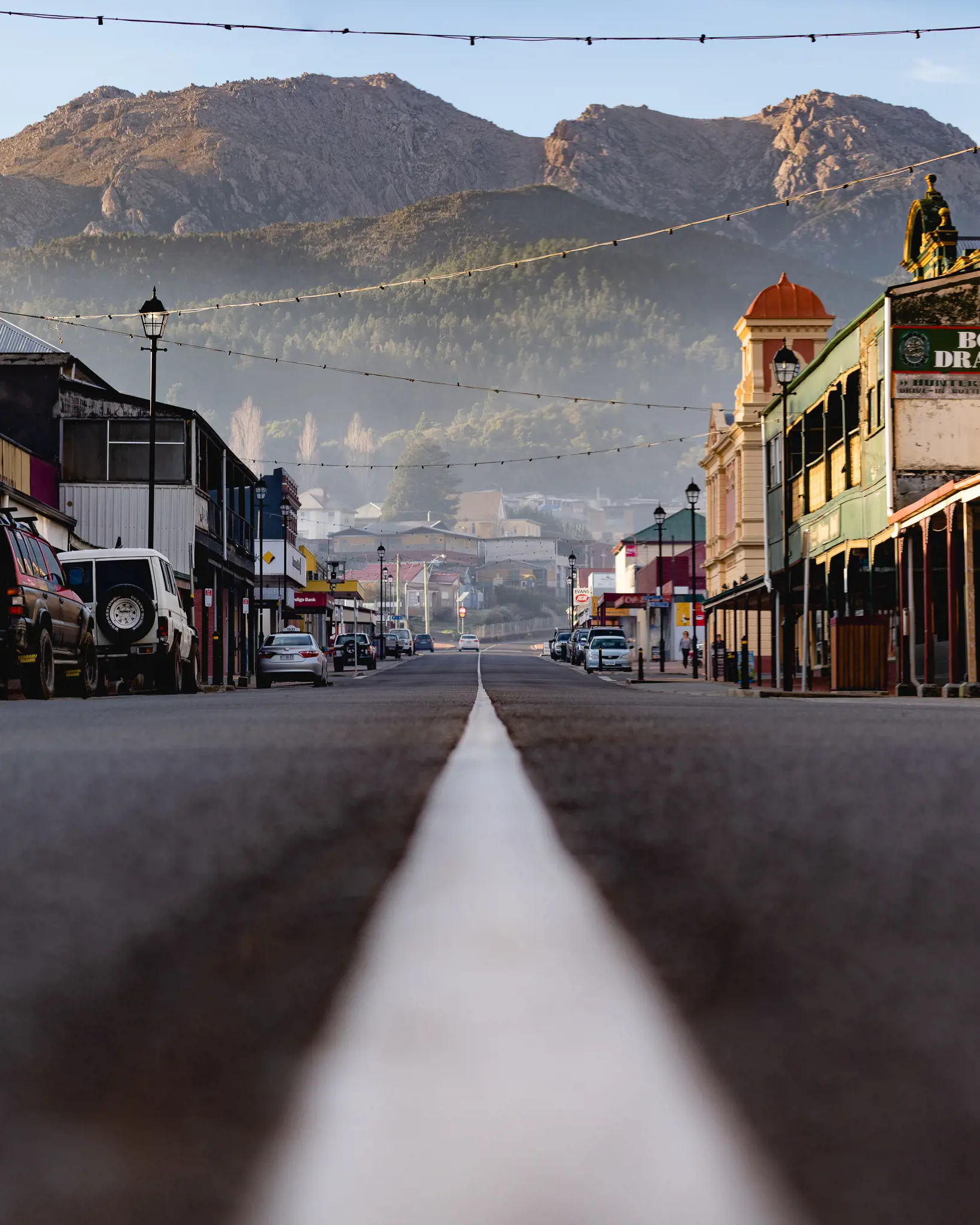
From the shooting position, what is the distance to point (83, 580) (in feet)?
97.5

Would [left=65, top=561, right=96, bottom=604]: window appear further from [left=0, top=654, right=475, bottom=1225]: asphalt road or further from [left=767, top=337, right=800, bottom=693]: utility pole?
[left=0, top=654, right=475, bottom=1225]: asphalt road

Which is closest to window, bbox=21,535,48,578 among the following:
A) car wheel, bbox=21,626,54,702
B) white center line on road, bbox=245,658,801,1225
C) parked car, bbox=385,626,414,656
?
car wheel, bbox=21,626,54,702

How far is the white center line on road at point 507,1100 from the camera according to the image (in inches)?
78.5

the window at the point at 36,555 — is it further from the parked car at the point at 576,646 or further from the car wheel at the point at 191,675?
the parked car at the point at 576,646

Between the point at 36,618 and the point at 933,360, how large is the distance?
21978 mm

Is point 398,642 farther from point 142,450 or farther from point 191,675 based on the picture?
point 191,675

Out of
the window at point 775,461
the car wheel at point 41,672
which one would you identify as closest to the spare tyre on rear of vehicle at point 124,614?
the car wheel at point 41,672

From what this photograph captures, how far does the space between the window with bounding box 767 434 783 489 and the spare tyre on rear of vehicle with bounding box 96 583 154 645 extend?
85.6 feet

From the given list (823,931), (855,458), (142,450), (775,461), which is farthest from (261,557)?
(823,931)

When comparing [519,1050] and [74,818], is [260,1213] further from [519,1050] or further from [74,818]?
[74,818]

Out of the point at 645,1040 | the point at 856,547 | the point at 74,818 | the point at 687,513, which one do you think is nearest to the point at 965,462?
the point at 856,547

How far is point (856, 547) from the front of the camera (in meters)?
38.4

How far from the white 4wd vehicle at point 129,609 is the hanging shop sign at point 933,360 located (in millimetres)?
17320

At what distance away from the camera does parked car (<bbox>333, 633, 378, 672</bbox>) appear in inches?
3041
